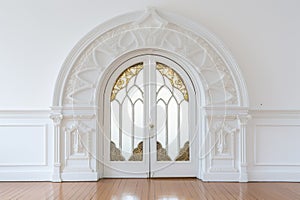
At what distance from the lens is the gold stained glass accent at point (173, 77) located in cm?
713

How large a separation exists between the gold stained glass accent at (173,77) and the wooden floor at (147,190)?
142 centimetres

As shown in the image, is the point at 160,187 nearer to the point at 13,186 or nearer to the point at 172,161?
the point at 172,161

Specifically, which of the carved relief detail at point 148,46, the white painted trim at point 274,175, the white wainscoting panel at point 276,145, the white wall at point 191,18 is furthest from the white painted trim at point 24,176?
the white wainscoting panel at point 276,145

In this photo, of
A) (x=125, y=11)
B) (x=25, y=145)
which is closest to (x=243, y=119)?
(x=125, y=11)

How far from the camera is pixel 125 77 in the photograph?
713cm

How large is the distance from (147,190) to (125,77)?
6.58ft

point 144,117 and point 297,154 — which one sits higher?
point 144,117

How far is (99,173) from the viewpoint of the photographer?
6.96 meters

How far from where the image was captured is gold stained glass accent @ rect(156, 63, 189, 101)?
23.4ft

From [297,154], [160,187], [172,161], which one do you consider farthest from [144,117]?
[297,154]

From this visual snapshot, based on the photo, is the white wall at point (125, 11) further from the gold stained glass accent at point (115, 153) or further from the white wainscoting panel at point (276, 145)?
the gold stained glass accent at point (115, 153)

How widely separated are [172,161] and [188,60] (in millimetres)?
1627

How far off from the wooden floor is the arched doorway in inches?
12.0

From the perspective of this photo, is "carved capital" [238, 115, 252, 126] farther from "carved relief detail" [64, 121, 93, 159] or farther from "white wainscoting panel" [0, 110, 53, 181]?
"white wainscoting panel" [0, 110, 53, 181]
